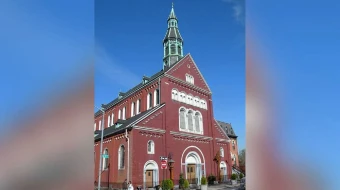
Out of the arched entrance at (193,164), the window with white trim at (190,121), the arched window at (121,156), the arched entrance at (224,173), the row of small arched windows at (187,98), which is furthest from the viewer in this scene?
the arched window at (121,156)

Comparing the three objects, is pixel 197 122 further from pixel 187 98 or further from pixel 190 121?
pixel 187 98

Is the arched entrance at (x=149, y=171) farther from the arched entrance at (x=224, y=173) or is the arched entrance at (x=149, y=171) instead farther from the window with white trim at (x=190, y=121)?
the arched entrance at (x=224, y=173)

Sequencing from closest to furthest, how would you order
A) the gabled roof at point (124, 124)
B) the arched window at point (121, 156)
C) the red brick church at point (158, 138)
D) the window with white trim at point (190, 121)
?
1. the window with white trim at point (190, 121)
2. the red brick church at point (158, 138)
3. the gabled roof at point (124, 124)
4. the arched window at point (121, 156)

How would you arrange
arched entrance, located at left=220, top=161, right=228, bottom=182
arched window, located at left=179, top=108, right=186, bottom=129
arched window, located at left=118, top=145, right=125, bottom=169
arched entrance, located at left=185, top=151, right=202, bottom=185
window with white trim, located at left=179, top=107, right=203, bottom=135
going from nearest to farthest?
arched entrance, located at left=220, top=161, right=228, bottom=182 < window with white trim, located at left=179, top=107, right=203, bottom=135 < arched window, located at left=179, top=108, right=186, bottom=129 < arched entrance, located at left=185, top=151, right=202, bottom=185 < arched window, located at left=118, top=145, right=125, bottom=169

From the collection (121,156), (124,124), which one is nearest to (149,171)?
(121,156)

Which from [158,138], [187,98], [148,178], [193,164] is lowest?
[148,178]

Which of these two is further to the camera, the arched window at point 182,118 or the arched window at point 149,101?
the arched window at point 149,101

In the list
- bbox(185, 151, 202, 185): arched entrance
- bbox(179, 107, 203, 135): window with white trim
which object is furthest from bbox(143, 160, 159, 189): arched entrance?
bbox(179, 107, 203, 135): window with white trim

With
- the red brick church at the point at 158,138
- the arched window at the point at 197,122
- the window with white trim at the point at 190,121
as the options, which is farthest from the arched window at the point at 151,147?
the arched window at the point at 197,122

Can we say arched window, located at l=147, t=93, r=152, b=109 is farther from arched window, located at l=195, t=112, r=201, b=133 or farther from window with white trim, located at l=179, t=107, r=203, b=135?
arched window, located at l=195, t=112, r=201, b=133

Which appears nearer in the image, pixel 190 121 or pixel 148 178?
pixel 190 121
